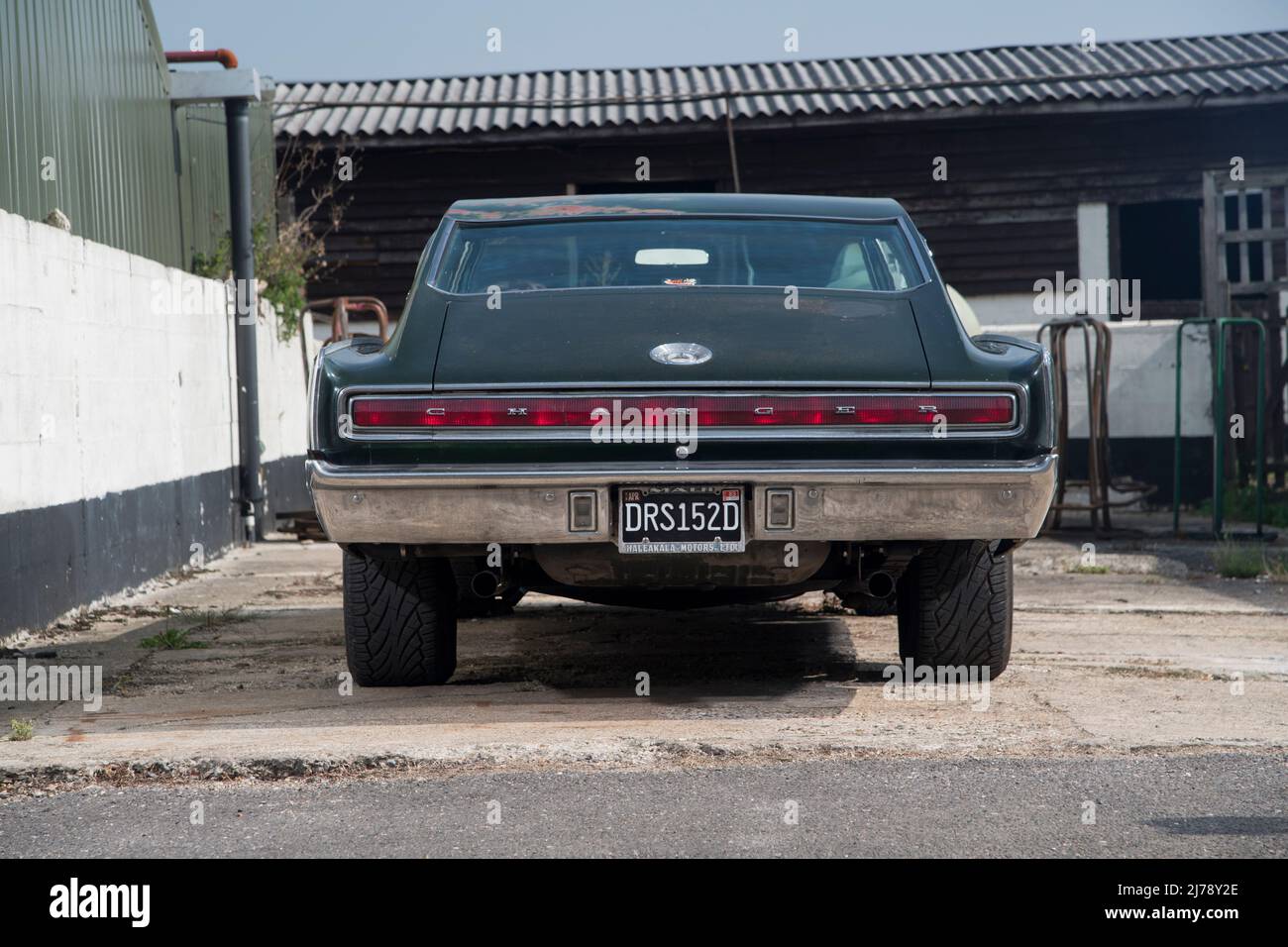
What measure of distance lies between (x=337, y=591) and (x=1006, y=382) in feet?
15.5

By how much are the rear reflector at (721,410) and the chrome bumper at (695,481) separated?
0.41 ft

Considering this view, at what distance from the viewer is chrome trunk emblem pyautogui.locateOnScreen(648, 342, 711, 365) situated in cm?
443

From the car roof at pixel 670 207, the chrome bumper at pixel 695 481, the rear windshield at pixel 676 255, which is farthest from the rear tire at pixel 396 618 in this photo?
the car roof at pixel 670 207

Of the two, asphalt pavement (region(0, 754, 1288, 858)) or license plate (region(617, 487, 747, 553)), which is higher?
license plate (region(617, 487, 747, 553))

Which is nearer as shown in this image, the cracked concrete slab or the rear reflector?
the cracked concrete slab

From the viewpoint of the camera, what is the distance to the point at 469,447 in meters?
4.36

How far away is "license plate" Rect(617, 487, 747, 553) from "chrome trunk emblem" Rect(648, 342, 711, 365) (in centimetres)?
37

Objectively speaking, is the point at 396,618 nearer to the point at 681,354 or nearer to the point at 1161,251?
the point at 681,354

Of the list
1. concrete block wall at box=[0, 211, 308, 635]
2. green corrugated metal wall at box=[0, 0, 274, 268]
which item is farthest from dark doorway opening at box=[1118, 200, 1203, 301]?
concrete block wall at box=[0, 211, 308, 635]

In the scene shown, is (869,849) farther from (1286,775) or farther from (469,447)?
(469,447)

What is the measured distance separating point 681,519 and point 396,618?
108cm
